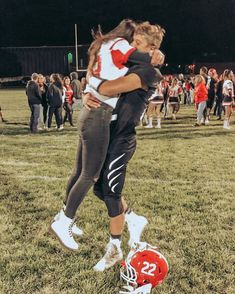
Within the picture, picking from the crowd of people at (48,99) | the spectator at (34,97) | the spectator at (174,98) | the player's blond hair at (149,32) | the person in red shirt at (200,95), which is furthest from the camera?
the spectator at (174,98)

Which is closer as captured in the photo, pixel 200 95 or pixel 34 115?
pixel 34 115

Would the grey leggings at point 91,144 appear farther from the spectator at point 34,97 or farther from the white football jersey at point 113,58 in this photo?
the spectator at point 34,97

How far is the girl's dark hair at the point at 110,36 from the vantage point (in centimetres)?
358

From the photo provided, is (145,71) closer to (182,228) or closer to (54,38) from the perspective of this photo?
(182,228)

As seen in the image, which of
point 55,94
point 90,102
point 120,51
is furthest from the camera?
point 55,94

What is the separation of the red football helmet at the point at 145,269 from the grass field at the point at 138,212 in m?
0.23

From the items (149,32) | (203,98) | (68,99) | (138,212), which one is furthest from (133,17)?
(149,32)

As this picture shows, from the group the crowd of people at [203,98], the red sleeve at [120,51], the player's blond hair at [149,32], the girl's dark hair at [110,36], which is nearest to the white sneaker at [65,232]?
the girl's dark hair at [110,36]

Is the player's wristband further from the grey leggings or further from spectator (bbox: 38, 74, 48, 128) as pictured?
spectator (bbox: 38, 74, 48, 128)

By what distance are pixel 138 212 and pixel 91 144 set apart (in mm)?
2389

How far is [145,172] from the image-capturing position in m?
8.52

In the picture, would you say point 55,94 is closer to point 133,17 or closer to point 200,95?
point 200,95

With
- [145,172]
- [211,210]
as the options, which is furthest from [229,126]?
[211,210]

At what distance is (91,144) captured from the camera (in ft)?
12.2
